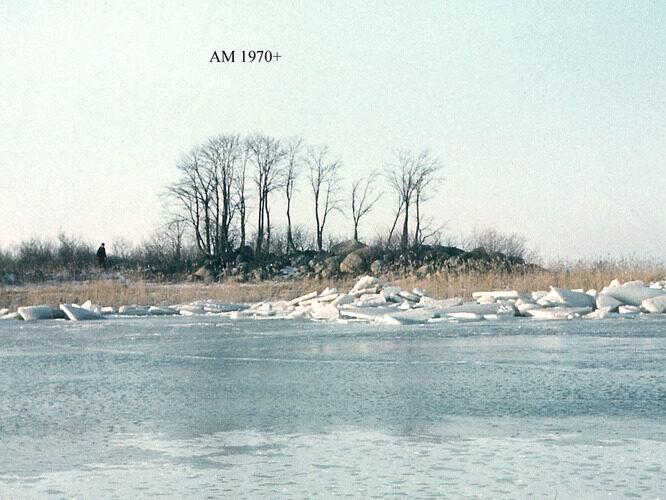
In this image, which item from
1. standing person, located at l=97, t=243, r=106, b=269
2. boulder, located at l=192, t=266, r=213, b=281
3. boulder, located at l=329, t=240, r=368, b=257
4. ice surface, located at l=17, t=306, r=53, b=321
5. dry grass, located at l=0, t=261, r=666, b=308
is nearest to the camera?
ice surface, located at l=17, t=306, r=53, b=321

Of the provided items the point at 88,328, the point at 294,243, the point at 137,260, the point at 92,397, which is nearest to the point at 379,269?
the point at 294,243

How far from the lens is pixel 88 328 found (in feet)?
34.2

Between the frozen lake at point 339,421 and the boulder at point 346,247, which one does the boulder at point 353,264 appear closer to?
the boulder at point 346,247

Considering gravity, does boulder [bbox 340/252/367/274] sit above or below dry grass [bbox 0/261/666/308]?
above

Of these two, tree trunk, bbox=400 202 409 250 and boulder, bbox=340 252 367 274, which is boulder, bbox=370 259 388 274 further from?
tree trunk, bbox=400 202 409 250

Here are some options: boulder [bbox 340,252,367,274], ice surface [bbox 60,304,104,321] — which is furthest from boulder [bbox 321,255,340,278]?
ice surface [bbox 60,304,104,321]

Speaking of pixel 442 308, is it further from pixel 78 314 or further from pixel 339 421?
pixel 339 421

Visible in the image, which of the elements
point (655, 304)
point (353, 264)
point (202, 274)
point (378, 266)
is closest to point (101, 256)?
point (202, 274)

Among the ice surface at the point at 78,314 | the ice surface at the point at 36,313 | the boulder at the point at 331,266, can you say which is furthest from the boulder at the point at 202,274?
the ice surface at the point at 78,314

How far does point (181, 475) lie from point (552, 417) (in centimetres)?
171

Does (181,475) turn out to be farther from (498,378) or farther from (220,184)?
(220,184)

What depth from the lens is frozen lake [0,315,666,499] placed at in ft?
7.84

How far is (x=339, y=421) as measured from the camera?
340 centimetres

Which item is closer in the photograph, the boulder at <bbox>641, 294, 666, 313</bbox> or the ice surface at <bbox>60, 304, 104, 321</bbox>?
the boulder at <bbox>641, 294, 666, 313</bbox>
